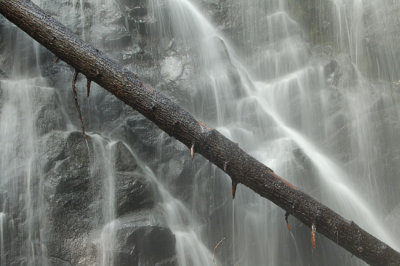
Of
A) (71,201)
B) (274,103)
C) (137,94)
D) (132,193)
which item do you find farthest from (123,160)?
(274,103)

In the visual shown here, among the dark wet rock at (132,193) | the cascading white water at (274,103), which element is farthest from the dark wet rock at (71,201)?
the cascading white water at (274,103)

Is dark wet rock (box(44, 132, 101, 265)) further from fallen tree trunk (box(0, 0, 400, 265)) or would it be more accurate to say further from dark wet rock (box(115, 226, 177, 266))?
fallen tree trunk (box(0, 0, 400, 265))

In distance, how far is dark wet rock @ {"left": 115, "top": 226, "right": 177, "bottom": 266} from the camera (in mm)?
5340

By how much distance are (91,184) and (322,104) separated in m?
5.81

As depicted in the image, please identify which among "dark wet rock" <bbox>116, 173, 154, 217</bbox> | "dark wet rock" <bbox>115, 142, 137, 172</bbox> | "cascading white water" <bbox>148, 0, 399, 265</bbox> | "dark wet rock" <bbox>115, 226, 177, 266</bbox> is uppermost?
"cascading white water" <bbox>148, 0, 399, 265</bbox>

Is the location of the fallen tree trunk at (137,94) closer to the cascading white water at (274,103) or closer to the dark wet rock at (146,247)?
the dark wet rock at (146,247)

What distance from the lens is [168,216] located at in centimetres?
626

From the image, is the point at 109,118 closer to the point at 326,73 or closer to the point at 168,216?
the point at 168,216

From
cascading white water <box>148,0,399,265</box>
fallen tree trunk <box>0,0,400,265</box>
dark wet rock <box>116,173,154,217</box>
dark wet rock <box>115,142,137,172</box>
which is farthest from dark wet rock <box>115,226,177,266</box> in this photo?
fallen tree trunk <box>0,0,400,265</box>

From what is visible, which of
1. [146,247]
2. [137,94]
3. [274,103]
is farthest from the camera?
[274,103]

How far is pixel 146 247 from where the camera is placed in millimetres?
5488

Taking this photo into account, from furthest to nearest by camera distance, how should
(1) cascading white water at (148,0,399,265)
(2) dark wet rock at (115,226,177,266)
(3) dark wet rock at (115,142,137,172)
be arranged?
(1) cascading white water at (148,0,399,265)
(3) dark wet rock at (115,142,137,172)
(2) dark wet rock at (115,226,177,266)

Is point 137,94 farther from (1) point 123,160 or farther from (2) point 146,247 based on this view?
(2) point 146,247

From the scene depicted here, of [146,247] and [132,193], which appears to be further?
[132,193]
